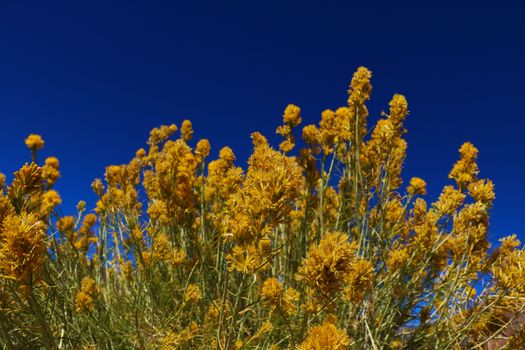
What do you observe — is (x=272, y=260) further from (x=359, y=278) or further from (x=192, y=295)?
(x=359, y=278)

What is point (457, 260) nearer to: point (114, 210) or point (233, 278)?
point (233, 278)

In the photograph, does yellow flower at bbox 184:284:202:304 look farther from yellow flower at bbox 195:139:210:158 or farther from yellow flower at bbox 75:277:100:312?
yellow flower at bbox 195:139:210:158

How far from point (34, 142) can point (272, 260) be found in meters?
2.06

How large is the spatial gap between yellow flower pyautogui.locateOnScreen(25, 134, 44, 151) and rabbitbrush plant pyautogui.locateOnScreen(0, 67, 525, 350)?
0.02 meters

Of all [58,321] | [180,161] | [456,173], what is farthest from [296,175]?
[456,173]

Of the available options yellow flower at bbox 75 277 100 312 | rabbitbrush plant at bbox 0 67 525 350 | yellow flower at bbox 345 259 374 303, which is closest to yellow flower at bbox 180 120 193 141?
rabbitbrush plant at bbox 0 67 525 350

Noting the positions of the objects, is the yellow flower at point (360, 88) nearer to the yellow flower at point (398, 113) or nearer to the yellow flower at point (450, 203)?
the yellow flower at point (398, 113)

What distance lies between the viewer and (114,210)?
3.50 meters

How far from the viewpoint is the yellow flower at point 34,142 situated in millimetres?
2824

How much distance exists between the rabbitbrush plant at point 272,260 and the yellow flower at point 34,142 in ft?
0.07

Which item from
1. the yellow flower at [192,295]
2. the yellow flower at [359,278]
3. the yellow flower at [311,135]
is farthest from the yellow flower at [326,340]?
the yellow flower at [311,135]

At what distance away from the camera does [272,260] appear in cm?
281

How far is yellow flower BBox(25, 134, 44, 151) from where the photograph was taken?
2824 mm

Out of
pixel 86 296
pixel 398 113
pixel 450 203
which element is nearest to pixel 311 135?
pixel 398 113
